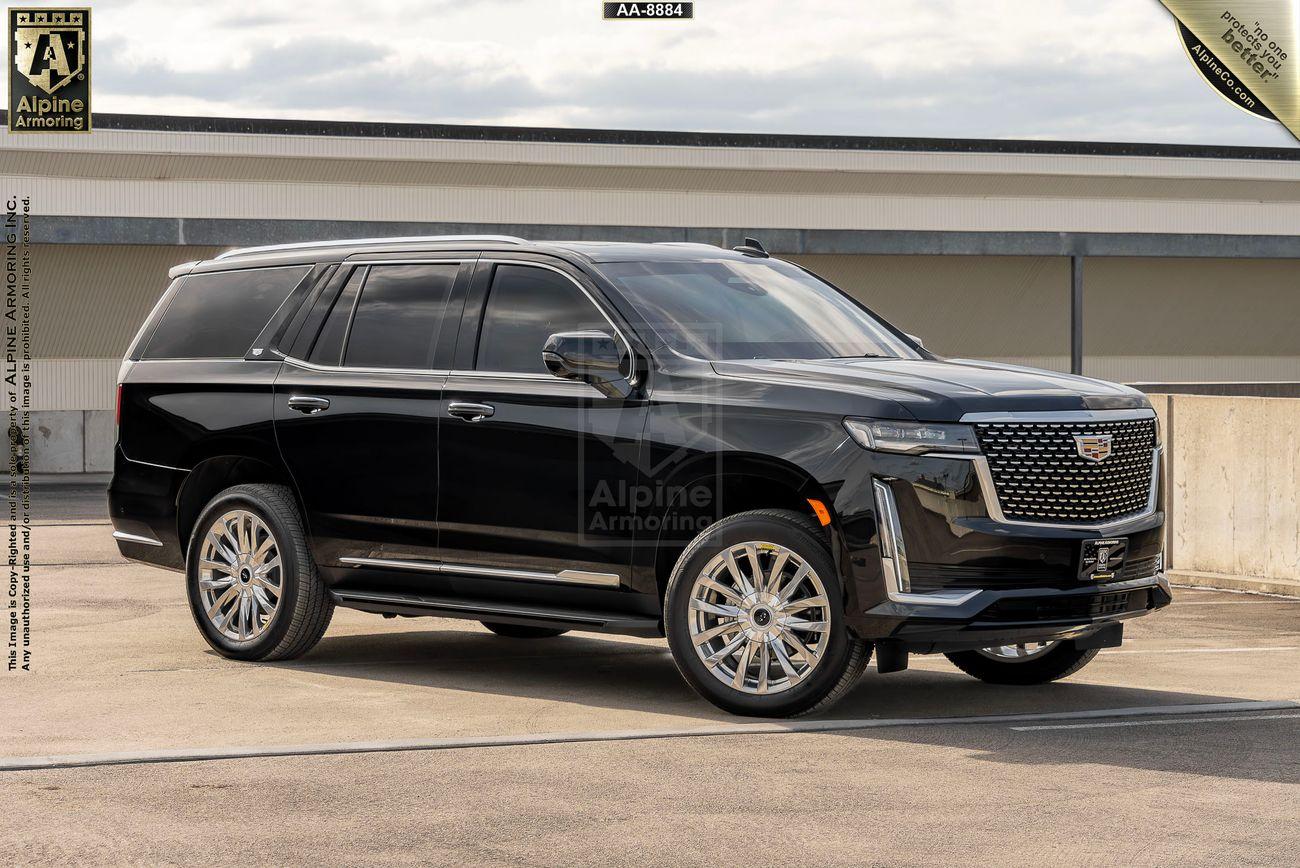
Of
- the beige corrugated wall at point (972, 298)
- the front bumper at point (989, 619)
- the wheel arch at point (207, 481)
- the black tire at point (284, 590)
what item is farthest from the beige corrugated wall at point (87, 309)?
the front bumper at point (989, 619)

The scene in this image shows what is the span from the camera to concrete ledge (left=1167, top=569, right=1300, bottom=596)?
45.0 ft

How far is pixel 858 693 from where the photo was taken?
948cm

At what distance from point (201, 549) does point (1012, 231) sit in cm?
2692

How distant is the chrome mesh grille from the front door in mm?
1664

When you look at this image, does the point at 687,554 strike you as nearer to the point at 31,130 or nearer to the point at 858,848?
the point at 858,848

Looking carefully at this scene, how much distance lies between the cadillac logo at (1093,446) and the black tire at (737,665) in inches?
46.4

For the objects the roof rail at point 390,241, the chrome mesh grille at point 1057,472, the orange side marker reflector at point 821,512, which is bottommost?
the orange side marker reflector at point 821,512

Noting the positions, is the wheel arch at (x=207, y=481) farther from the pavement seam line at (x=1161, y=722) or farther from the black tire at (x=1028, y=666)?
the pavement seam line at (x=1161, y=722)

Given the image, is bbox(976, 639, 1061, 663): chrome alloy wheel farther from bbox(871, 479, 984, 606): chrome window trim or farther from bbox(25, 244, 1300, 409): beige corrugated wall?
bbox(25, 244, 1300, 409): beige corrugated wall

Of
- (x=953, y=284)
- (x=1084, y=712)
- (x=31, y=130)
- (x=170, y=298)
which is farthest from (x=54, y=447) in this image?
(x=1084, y=712)

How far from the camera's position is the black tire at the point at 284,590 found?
10172mm

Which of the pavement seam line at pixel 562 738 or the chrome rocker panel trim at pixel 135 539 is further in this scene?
the chrome rocker panel trim at pixel 135 539

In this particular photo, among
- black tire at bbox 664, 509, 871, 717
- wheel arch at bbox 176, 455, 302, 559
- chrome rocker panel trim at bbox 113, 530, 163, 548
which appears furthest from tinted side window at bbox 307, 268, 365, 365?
black tire at bbox 664, 509, 871, 717

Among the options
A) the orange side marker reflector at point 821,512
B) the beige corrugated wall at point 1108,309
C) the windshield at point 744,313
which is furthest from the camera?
the beige corrugated wall at point 1108,309
